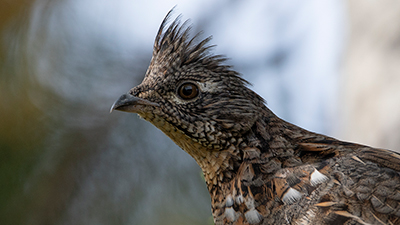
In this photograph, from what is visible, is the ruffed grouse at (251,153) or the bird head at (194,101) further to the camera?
the bird head at (194,101)

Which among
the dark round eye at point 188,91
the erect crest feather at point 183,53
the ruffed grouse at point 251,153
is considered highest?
the erect crest feather at point 183,53

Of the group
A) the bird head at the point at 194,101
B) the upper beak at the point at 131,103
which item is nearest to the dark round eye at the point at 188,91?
the bird head at the point at 194,101

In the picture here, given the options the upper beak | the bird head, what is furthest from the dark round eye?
the upper beak

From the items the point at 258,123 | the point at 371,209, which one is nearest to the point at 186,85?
the point at 258,123

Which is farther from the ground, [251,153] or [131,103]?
[131,103]

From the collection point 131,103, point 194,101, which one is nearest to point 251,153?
point 194,101

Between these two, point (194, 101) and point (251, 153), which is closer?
point (251, 153)

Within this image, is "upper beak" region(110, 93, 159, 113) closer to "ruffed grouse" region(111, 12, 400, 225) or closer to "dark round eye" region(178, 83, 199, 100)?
"ruffed grouse" region(111, 12, 400, 225)

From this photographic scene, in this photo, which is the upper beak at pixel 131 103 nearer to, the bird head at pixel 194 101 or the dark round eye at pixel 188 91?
the bird head at pixel 194 101

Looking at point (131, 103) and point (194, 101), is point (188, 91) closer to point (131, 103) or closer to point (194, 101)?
point (194, 101)
